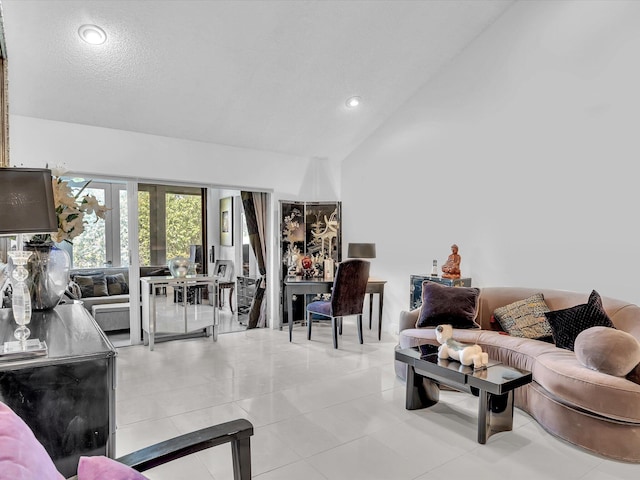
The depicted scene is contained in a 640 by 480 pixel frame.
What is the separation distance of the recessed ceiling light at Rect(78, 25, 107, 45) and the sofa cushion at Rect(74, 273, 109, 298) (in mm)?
3089

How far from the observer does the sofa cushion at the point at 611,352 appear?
2.52 metres

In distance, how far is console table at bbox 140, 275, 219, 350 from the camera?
15.5 ft

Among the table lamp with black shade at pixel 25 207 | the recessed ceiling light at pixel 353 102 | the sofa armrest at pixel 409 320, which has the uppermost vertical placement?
the recessed ceiling light at pixel 353 102

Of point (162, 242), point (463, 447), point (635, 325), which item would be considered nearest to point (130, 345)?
point (162, 242)

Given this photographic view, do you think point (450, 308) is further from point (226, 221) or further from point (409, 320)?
point (226, 221)

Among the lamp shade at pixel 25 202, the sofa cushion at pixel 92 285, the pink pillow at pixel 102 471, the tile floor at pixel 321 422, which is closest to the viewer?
the pink pillow at pixel 102 471

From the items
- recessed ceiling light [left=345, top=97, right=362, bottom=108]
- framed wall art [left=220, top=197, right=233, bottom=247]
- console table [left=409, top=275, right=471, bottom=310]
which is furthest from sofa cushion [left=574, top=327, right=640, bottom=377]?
framed wall art [left=220, top=197, right=233, bottom=247]

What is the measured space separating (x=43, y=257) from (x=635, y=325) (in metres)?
3.83

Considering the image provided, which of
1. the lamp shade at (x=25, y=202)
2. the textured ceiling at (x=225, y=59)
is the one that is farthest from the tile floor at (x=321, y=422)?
the textured ceiling at (x=225, y=59)

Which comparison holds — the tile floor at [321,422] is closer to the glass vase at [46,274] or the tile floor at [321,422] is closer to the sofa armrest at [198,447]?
the sofa armrest at [198,447]

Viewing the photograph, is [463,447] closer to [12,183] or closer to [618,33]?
[12,183]

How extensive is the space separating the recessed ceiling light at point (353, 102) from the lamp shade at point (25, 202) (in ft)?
13.2

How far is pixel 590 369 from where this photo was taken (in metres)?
2.62

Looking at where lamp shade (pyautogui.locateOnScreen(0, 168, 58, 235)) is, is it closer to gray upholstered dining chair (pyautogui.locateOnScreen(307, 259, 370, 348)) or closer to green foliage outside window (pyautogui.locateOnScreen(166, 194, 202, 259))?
gray upholstered dining chair (pyautogui.locateOnScreen(307, 259, 370, 348))
